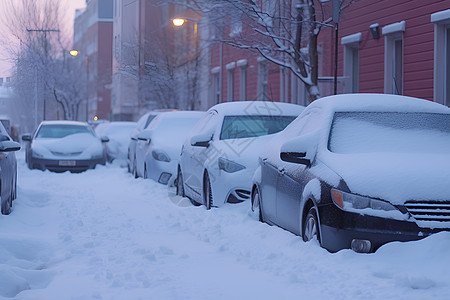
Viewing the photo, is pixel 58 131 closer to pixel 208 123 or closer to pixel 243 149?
pixel 208 123

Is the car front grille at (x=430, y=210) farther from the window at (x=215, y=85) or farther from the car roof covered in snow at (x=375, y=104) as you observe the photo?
the window at (x=215, y=85)

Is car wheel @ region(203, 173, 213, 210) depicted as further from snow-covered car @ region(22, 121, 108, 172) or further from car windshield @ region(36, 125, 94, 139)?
car windshield @ region(36, 125, 94, 139)

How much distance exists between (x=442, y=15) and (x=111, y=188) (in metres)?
7.21

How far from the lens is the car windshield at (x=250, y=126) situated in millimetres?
11844

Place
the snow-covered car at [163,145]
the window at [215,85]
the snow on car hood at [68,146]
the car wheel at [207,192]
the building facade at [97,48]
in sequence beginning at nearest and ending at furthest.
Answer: the car wheel at [207,192], the snow-covered car at [163,145], the snow on car hood at [68,146], the window at [215,85], the building facade at [97,48]

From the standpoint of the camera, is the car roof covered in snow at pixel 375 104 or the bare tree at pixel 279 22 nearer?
the car roof covered in snow at pixel 375 104

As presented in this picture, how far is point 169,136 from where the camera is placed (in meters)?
16.7

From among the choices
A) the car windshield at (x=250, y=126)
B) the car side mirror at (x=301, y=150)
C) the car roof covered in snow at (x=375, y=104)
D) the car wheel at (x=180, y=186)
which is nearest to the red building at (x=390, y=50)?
the car windshield at (x=250, y=126)

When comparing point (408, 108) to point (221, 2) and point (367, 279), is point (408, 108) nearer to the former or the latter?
point (367, 279)

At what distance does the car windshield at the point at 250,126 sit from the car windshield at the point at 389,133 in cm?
399

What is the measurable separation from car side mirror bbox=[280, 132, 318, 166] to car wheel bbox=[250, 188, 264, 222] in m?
1.76

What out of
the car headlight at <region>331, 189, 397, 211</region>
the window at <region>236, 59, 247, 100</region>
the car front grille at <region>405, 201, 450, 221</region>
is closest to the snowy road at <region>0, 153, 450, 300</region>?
the car front grille at <region>405, 201, 450, 221</region>

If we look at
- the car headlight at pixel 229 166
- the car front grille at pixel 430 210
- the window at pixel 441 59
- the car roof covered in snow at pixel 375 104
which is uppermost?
the window at pixel 441 59

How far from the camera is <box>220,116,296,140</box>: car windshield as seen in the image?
11.8 m
